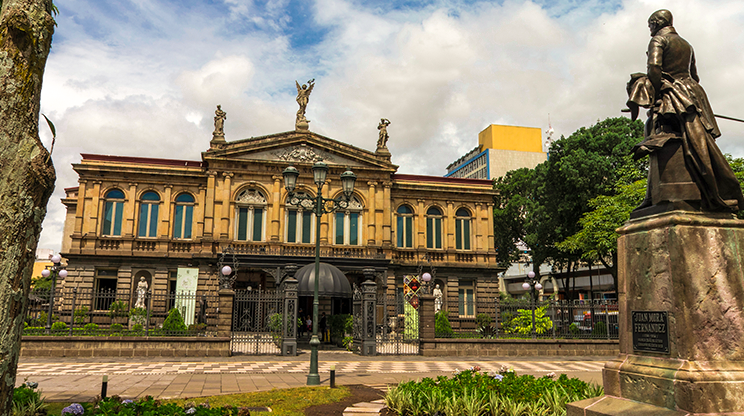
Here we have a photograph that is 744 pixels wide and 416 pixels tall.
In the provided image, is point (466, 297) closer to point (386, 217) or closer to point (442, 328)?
point (386, 217)

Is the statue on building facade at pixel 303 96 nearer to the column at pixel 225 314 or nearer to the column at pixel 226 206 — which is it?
the column at pixel 226 206

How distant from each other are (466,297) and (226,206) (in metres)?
18.0

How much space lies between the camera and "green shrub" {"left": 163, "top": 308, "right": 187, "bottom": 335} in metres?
21.2

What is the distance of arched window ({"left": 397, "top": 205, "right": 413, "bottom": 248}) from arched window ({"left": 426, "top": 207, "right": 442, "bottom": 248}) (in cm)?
131

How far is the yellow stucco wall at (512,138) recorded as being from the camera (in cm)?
8575

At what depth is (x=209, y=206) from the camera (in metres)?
34.5

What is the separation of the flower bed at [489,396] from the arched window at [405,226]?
29.6 meters

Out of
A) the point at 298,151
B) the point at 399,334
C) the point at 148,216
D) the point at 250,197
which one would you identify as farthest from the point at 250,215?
the point at 399,334

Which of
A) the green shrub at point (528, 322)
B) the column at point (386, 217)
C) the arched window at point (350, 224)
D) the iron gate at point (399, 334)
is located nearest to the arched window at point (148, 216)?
the arched window at point (350, 224)

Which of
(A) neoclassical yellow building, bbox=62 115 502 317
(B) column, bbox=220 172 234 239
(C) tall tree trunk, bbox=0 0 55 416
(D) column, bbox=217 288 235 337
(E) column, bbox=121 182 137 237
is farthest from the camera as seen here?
(E) column, bbox=121 182 137 237

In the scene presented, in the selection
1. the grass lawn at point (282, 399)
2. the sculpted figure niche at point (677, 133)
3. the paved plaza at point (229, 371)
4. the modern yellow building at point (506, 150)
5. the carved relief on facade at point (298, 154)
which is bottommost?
the paved plaza at point (229, 371)

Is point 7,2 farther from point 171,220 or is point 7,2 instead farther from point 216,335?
point 171,220

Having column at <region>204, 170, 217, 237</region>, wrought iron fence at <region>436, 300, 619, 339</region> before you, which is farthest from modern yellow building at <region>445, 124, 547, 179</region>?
wrought iron fence at <region>436, 300, 619, 339</region>

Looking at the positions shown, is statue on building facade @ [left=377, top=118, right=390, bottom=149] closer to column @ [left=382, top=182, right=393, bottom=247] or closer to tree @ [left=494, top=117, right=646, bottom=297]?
column @ [left=382, top=182, right=393, bottom=247]
